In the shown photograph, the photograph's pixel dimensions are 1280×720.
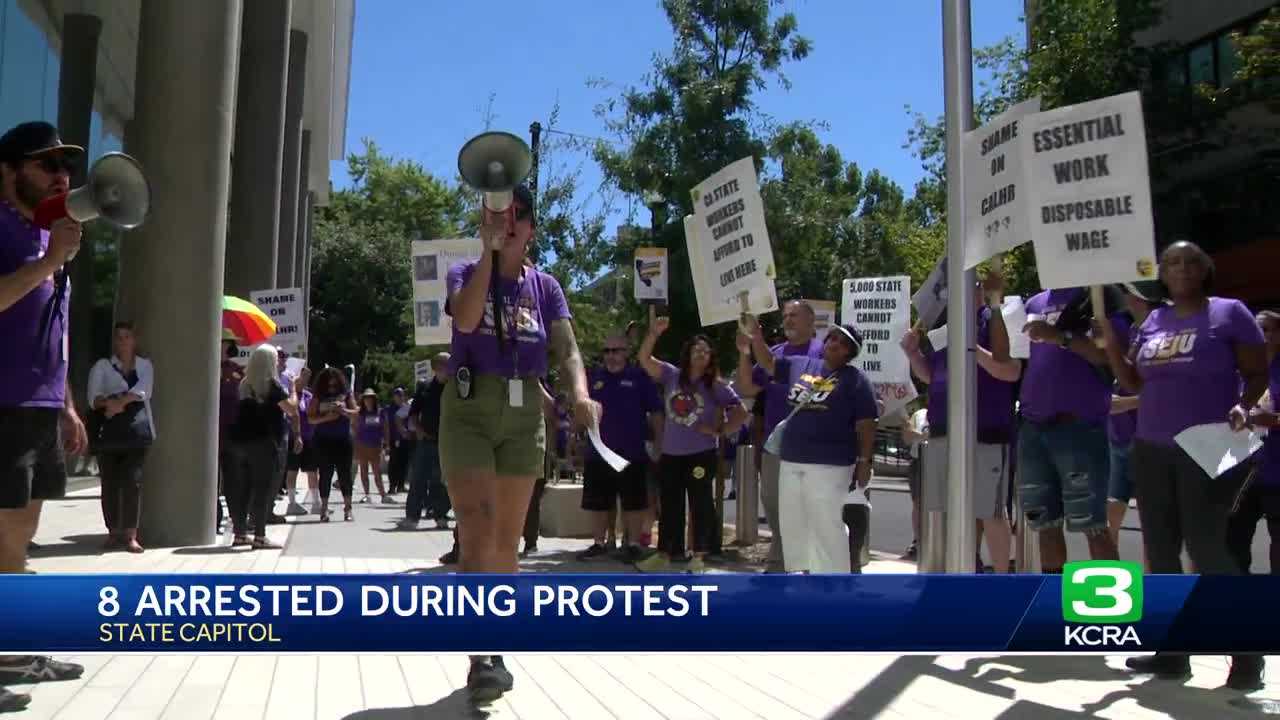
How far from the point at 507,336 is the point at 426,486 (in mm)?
10331

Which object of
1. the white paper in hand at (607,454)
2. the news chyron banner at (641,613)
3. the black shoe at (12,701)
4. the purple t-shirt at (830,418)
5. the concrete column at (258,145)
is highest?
the concrete column at (258,145)

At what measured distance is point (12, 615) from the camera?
167 inches

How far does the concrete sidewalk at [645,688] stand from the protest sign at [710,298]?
2.62 metres

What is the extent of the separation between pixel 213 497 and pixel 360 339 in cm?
4331

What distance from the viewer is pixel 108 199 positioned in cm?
507

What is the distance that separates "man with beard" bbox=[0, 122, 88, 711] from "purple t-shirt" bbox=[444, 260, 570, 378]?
5.32 feet

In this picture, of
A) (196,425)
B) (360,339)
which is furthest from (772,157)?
(360,339)

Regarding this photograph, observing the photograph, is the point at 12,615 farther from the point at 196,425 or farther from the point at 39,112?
the point at 39,112

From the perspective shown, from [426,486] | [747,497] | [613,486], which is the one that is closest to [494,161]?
[613,486]

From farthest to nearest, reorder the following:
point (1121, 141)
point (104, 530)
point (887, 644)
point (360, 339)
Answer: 1. point (360, 339)
2. point (104, 530)
3. point (1121, 141)
4. point (887, 644)

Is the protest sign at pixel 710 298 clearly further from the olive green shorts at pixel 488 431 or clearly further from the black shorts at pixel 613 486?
the olive green shorts at pixel 488 431

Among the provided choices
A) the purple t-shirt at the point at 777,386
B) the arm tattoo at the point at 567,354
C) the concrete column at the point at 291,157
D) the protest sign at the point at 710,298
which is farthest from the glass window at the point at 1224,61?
the arm tattoo at the point at 567,354

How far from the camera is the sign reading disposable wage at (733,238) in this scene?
870cm

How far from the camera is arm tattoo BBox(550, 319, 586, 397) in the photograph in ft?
18.9
